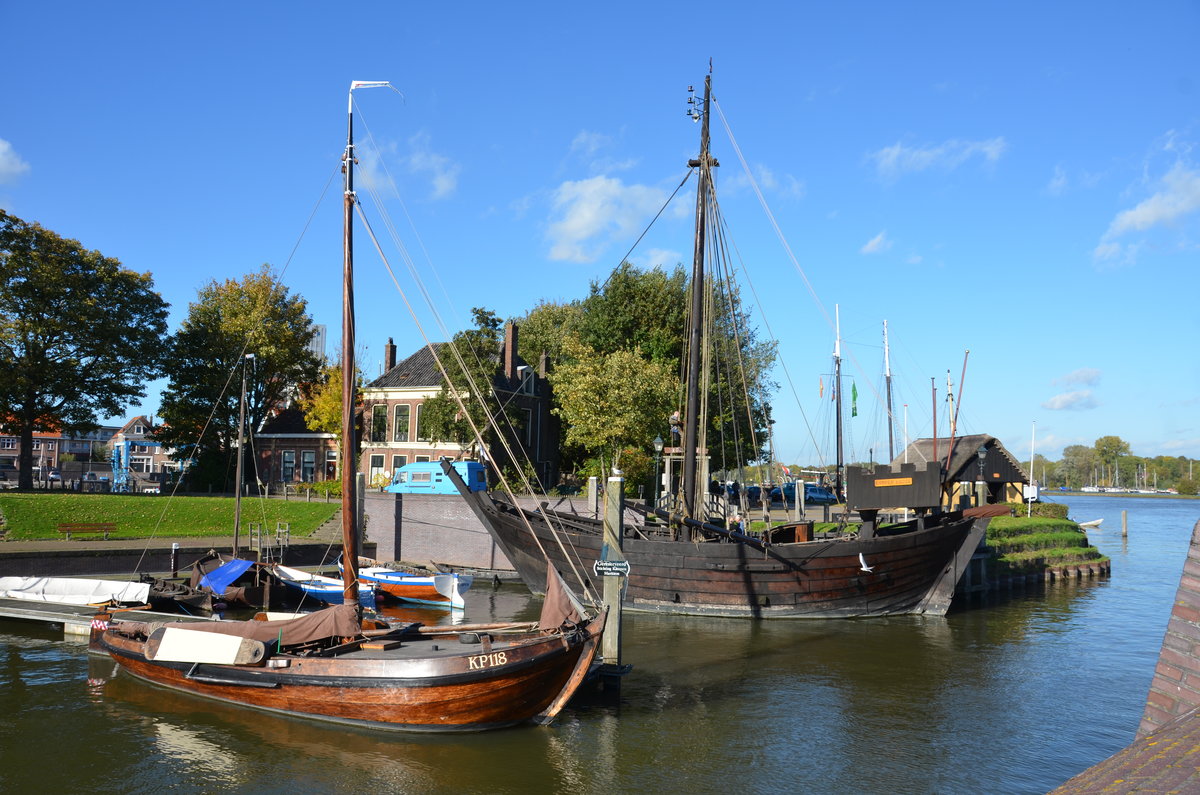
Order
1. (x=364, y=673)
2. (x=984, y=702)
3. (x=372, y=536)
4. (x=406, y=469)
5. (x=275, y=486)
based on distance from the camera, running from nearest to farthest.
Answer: (x=364, y=673), (x=984, y=702), (x=372, y=536), (x=406, y=469), (x=275, y=486)

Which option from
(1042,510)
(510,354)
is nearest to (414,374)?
(510,354)

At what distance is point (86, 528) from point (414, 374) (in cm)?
1892

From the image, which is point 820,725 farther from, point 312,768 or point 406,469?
point 406,469

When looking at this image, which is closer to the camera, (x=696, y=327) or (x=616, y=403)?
(x=696, y=327)

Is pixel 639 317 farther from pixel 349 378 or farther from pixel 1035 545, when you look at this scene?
pixel 349 378

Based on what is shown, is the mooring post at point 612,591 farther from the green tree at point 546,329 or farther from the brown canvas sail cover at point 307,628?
the green tree at point 546,329

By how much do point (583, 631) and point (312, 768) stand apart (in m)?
4.40

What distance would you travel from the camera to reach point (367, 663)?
1250 cm

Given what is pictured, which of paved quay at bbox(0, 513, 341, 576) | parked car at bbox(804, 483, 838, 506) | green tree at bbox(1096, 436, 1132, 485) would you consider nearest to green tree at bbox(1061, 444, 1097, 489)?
green tree at bbox(1096, 436, 1132, 485)

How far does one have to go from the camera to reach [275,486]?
49000 millimetres

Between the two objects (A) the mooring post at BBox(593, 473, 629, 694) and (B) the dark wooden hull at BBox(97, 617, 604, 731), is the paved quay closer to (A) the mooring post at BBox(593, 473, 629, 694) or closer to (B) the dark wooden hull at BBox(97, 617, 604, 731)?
(B) the dark wooden hull at BBox(97, 617, 604, 731)

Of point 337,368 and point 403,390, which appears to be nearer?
point 403,390

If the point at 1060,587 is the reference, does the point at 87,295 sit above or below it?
above

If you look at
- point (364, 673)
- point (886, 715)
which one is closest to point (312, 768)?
point (364, 673)
